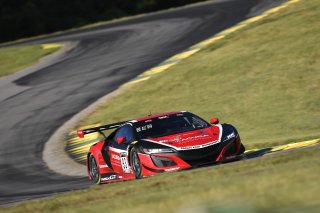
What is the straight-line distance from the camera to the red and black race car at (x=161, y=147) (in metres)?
13.5

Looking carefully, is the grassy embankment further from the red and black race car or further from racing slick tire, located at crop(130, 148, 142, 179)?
racing slick tire, located at crop(130, 148, 142, 179)

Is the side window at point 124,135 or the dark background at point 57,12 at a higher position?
the dark background at point 57,12

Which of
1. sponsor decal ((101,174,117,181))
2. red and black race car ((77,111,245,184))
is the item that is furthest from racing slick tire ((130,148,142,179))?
A: sponsor decal ((101,174,117,181))

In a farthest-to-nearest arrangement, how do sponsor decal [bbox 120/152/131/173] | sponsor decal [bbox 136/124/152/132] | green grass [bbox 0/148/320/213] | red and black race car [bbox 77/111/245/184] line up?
sponsor decal [bbox 136/124/152/132] < sponsor decal [bbox 120/152/131/173] < red and black race car [bbox 77/111/245/184] < green grass [bbox 0/148/320/213]

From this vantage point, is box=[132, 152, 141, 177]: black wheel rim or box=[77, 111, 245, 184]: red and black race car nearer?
box=[77, 111, 245, 184]: red and black race car

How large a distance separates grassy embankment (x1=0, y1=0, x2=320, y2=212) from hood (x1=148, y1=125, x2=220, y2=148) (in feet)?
3.68

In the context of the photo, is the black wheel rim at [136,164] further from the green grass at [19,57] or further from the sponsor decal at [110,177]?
the green grass at [19,57]

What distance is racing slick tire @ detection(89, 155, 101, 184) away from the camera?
50.6ft

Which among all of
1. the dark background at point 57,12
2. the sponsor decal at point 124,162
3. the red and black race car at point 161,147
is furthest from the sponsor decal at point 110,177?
the dark background at point 57,12

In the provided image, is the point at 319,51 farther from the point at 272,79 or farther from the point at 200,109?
the point at 200,109

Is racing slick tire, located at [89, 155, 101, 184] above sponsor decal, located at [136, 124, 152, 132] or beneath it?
beneath

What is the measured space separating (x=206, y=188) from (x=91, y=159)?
7.16 m

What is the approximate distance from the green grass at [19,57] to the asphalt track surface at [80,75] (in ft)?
5.29

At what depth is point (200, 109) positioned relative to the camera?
68.5ft
